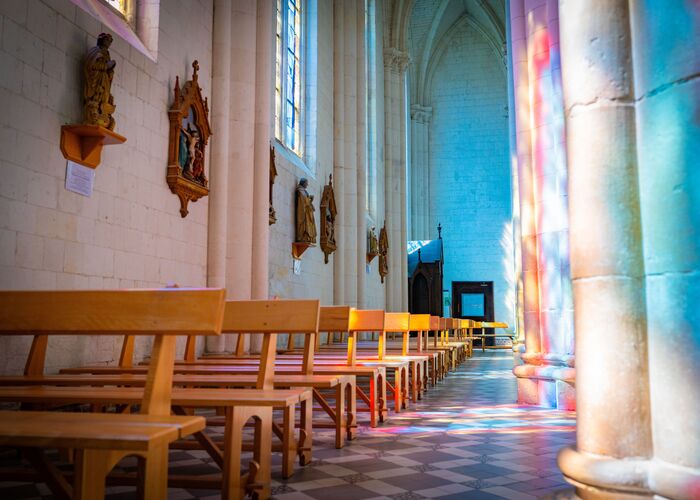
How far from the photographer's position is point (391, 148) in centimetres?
2030

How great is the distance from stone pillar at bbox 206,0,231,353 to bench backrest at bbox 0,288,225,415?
19.4 feet

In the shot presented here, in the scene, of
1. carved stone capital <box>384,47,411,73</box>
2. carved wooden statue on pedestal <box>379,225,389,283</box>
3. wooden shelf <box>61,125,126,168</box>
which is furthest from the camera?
carved stone capital <box>384,47,411,73</box>

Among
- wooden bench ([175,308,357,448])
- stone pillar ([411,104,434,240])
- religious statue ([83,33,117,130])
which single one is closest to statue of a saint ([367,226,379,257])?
stone pillar ([411,104,434,240])

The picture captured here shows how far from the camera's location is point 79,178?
579cm

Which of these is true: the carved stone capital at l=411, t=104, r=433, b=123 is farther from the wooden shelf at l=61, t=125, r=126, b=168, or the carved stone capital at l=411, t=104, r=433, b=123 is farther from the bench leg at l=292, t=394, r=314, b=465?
the bench leg at l=292, t=394, r=314, b=465

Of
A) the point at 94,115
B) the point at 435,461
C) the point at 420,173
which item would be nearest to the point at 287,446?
the point at 435,461

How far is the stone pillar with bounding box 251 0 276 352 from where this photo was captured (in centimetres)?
907

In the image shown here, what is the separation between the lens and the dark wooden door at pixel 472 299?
27.3 metres

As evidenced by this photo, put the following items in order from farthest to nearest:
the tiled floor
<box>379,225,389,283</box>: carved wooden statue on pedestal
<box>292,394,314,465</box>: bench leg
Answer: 1. <box>379,225,389,283</box>: carved wooden statue on pedestal
2. <box>292,394,314,465</box>: bench leg
3. the tiled floor

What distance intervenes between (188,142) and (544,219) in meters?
4.22

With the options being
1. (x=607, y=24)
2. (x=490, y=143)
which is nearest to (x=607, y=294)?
(x=607, y=24)

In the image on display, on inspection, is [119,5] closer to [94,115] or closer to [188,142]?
[188,142]

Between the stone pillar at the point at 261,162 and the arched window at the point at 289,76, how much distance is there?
6.77 ft

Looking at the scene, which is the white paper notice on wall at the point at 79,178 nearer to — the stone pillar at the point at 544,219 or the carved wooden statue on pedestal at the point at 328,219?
the stone pillar at the point at 544,219
